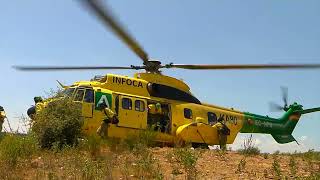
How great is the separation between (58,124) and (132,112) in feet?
12.2

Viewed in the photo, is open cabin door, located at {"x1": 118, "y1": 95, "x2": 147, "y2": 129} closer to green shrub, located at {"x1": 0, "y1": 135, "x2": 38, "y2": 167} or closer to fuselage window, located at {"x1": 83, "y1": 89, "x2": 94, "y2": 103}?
fuselage window, located at {"x1": 83, "y1": 89, "x2": 94, "y2": 103}

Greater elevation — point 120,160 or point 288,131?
point 288,131

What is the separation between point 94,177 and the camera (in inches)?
304

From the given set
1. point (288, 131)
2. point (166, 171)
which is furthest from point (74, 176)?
point (288, 131)

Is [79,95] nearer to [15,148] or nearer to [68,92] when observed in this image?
[68,92]

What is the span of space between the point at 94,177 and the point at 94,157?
119 inches

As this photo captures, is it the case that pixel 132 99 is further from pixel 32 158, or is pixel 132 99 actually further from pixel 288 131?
pixel 288 131

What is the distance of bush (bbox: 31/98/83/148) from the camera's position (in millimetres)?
12828

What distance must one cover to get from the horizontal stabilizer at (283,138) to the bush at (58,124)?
36.6 feet

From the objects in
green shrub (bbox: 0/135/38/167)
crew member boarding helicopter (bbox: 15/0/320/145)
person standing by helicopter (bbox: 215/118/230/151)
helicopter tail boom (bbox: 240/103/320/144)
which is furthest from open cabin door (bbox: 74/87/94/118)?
helicopter tail boom (bbox: 240/103/320/144)

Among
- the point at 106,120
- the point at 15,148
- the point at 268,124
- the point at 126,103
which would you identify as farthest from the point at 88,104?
the point at 268,124

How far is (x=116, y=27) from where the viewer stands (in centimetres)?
1027

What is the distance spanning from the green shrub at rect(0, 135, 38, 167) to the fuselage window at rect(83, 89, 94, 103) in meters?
3.86

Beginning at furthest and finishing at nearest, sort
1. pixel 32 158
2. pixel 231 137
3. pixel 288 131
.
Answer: pixel 288 131, pixel 231 137, pixel 32 158
